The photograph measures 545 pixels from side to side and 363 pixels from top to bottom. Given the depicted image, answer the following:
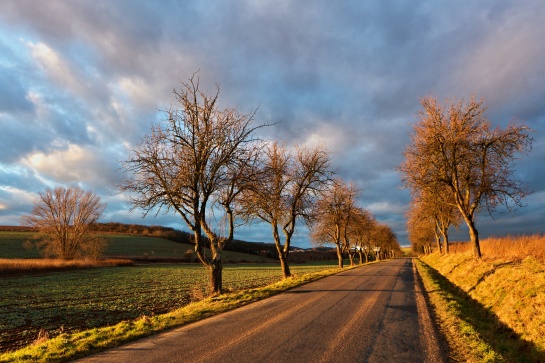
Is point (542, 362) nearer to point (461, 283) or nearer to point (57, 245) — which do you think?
point (461, 283)

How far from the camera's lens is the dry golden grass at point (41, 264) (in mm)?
42844

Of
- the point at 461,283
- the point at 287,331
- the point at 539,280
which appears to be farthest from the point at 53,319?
the point at 461,283

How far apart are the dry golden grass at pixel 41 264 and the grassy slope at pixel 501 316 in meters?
51.4

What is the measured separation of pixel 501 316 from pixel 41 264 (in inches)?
2268

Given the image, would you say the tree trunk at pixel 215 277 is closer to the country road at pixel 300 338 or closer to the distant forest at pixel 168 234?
the country road at pixel 300 338

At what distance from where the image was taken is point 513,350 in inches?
320

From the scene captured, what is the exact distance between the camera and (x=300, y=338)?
8.14 meters

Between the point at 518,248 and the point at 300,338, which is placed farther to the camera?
the point at 518,248

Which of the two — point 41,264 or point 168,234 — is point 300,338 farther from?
point 168,234

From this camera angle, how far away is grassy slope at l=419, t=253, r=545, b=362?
7.66 metres

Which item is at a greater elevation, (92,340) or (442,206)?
(442,206)

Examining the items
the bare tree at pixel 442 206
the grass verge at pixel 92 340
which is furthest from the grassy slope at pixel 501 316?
the bare tree at pixel 442 206

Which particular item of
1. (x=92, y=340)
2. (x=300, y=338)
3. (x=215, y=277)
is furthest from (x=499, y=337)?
(x=215, y=277)

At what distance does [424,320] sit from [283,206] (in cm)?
1844
